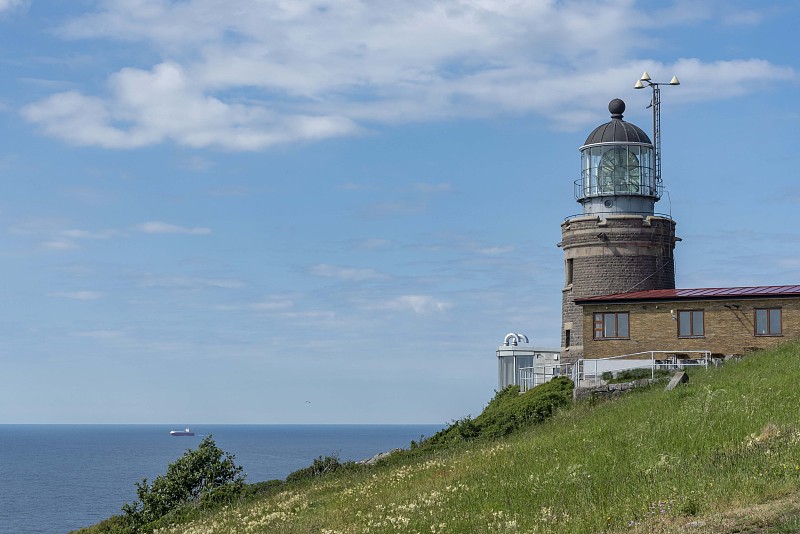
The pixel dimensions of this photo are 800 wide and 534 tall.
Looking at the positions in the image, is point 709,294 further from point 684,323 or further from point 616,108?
point 616,108

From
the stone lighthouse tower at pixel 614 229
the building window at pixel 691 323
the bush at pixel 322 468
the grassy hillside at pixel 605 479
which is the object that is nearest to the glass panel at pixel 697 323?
the building window at pixel 691 323

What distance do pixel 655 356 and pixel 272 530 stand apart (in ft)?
83.3

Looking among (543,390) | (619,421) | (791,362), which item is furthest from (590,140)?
(619,421)

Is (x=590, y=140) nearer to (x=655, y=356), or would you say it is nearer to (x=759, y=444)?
(x=655, y=356)

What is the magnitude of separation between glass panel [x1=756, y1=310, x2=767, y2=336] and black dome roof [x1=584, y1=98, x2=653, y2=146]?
12.7m

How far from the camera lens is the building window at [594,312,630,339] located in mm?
42781

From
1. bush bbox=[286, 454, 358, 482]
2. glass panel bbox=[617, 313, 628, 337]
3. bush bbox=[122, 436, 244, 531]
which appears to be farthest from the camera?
glass panel bbox=[617, 313, 628, 337]

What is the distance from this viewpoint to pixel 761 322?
1612 inches

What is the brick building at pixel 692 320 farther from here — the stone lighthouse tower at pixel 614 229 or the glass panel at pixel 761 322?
the stone lighthouse tower at pixel 614 229

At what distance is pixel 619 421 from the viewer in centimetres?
2470

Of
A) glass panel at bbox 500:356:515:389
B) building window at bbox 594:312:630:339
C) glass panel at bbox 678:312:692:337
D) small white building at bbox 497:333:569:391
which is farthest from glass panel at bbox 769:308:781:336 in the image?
glass panel at bbox 500:356:515:389

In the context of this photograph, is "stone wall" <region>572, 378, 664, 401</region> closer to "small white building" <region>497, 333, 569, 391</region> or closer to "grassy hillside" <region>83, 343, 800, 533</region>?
"grassy hillside" <region>83, 343, 800, 533</region>

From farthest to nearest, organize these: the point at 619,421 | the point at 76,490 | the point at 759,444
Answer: the point at 76,490 → the point at 619,421 → the point at 759,444

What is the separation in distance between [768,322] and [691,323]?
304cm
